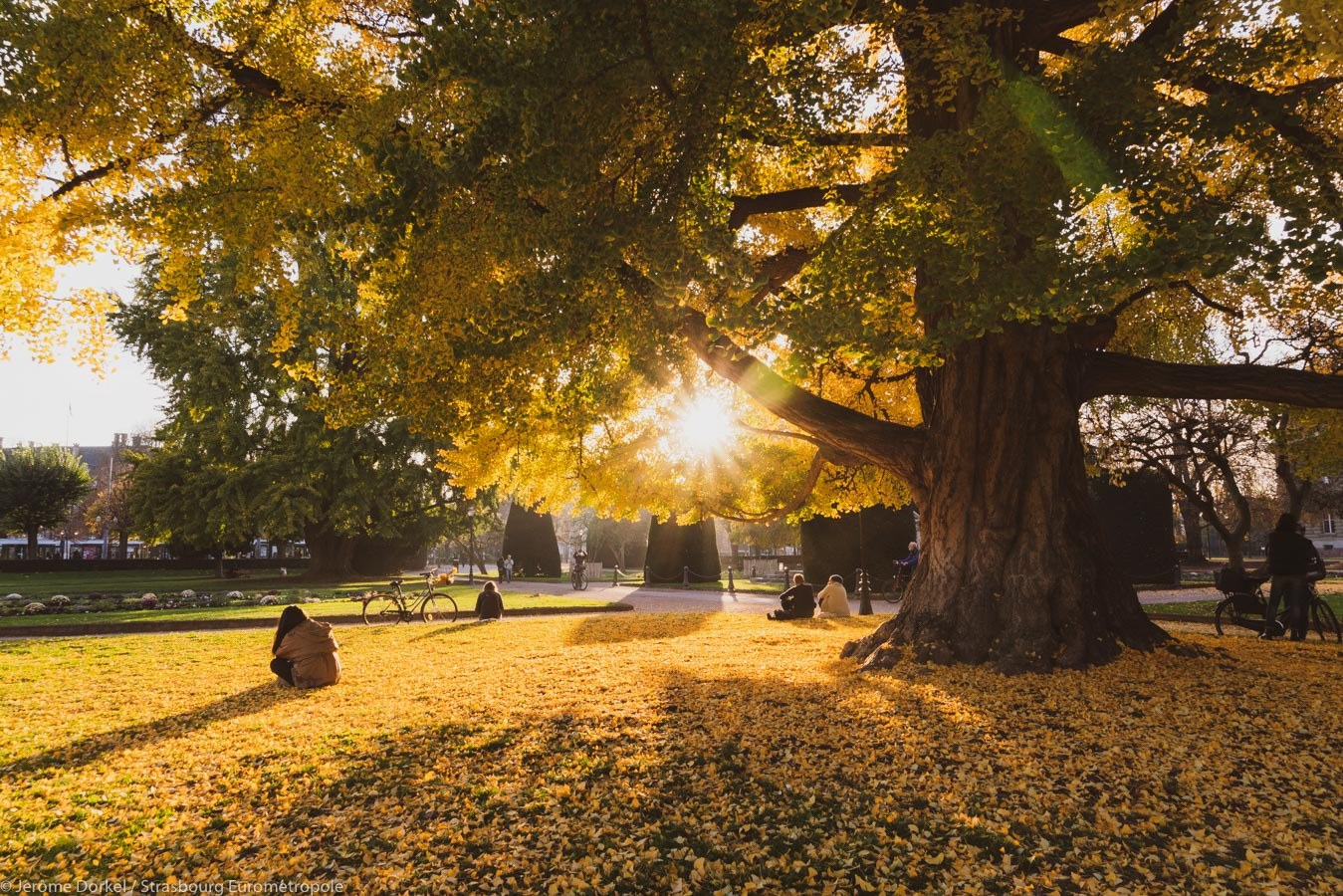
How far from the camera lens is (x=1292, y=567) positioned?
10.2 meters

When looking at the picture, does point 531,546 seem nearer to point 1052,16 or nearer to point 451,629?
point 451,629

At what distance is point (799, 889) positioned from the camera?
3.51 m

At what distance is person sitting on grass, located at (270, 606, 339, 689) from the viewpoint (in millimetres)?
8359

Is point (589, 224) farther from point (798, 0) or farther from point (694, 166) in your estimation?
point (798, 0)

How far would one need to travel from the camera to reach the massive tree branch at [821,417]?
330 inches

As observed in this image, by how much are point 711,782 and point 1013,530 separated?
477cm

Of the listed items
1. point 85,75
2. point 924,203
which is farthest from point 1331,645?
point 85,75

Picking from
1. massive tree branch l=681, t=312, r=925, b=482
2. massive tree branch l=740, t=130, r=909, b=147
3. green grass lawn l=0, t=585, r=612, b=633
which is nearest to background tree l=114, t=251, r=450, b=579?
green grass lawn l=0, t=585, r=612, b=633

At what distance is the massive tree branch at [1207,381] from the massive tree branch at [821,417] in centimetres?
210

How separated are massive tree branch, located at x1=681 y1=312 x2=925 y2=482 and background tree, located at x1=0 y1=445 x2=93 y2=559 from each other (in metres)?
57.3

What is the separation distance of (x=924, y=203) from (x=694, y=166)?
81.3 inches

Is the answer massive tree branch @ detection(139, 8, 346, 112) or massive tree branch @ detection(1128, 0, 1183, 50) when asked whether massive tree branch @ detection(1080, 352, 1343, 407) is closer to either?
massive tree branch @ detection(1128, 0, 1183, 50)

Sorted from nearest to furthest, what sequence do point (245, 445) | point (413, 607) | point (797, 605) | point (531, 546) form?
point (797, 605), point (413, 607), point (245, 445), point (531, 546)

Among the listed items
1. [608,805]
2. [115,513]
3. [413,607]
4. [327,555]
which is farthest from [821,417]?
[115,513]
